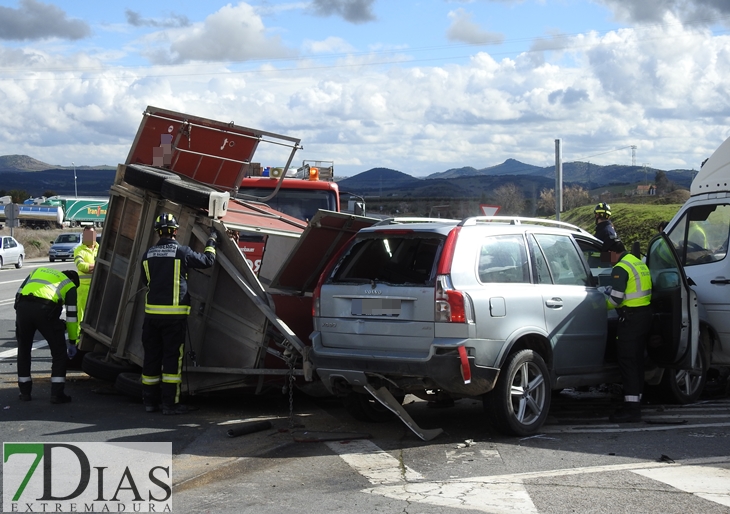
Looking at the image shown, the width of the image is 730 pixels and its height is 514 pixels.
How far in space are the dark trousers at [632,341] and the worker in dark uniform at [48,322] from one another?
535 centimetres

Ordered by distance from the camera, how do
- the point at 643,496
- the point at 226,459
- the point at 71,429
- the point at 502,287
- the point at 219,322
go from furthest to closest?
the point at 219,322 → the point at 71,429 → the point at 502,287 → the point at 226,459 → the point at 643,496

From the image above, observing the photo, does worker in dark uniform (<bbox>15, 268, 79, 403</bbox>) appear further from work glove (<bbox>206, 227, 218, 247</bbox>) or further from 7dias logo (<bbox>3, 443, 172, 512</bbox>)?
7dias logo (<bbox>3, 443, 172, 512</bbox>)

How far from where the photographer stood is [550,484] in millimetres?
5707

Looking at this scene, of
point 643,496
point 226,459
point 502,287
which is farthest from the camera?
point 502,287

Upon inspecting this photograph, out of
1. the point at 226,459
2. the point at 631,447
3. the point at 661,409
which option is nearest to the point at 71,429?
the point at 226,459

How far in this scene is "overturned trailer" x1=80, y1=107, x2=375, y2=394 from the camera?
8234mm

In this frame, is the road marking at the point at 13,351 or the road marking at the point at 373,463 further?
the road marking at the point at 13,351

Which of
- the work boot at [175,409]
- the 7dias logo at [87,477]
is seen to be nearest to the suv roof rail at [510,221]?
the 7dias logo at [87,477]

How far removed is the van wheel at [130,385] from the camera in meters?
8.58

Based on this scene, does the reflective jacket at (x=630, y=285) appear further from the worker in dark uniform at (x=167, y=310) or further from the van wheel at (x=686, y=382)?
the worker in dark uniform at (x=167, y=310)

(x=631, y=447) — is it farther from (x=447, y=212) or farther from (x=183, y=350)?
(x=447, y=212)

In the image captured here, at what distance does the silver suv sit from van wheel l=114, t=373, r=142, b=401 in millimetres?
2269

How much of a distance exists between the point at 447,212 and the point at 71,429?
23415mm

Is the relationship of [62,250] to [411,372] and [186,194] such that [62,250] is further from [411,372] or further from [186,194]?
[411,372]
